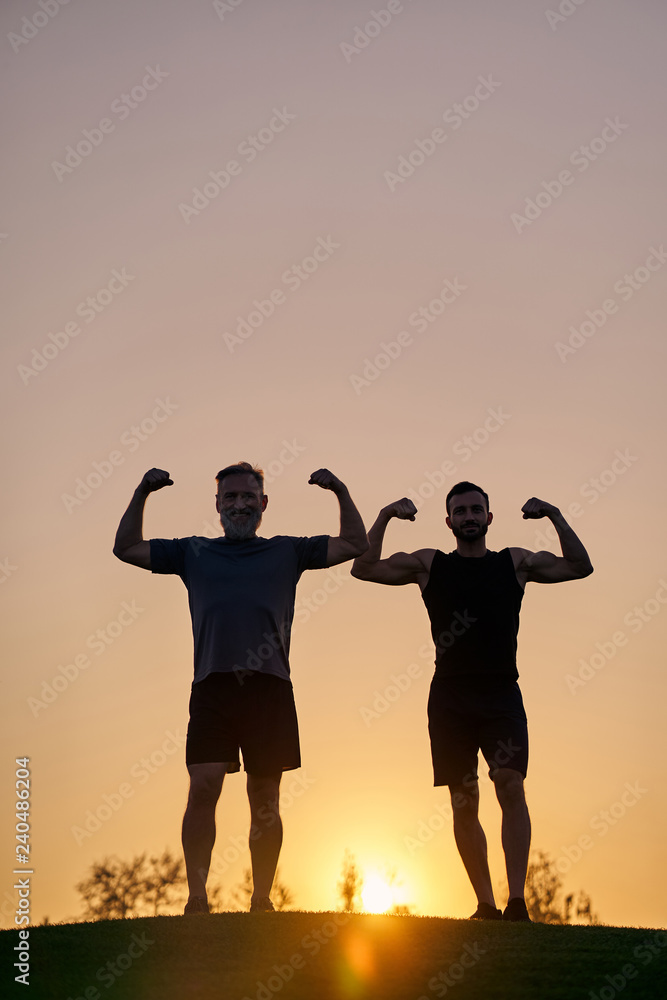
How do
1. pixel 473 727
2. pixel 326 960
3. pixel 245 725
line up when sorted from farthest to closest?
pixel 473 727, pixel 245 725, pixel 326 960

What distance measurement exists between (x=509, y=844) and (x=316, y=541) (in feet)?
8.10

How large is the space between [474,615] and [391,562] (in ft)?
2.45

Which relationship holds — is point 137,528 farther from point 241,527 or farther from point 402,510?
point 402,510

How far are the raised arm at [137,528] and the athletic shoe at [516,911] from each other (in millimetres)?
3374

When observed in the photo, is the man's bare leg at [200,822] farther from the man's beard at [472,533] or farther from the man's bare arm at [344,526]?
the man's beard at [472,533]

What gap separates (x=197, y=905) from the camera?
262 inches

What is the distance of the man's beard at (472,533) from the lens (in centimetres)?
772

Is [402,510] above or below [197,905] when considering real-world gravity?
above

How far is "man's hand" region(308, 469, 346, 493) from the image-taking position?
729 cm

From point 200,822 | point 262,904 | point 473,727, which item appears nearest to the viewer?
point 200,822

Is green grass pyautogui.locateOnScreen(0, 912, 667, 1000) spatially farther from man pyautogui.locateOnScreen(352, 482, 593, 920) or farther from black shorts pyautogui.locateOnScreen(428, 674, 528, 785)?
black shorts pyautogui.locateOnScreen(428, 674, 528, 785)

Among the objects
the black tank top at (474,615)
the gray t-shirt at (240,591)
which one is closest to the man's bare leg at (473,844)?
the black tank top at (474,615)

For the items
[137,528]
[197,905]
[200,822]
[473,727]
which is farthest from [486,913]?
[137,528]

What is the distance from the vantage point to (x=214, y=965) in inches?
215
